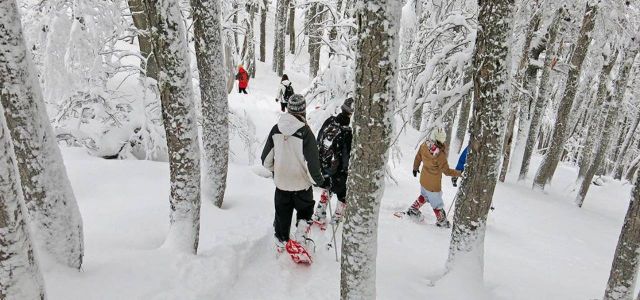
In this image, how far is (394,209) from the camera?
802 centimetres

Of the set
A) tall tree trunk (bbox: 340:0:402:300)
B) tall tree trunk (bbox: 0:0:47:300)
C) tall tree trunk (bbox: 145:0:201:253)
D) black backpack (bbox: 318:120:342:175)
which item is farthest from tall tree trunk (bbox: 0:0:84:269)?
black backpack (bbox: 318:120:342:175)

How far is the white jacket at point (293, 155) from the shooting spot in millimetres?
4793

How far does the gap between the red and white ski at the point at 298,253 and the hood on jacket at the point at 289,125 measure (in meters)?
1.50

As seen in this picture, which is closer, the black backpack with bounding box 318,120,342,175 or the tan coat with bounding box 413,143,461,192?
the black backpack with bounding box 318,120,342,175

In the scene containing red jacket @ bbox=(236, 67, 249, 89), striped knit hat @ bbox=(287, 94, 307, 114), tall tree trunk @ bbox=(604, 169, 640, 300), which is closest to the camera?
tall tree trunk @ bbox=(604, 169, 640, 300)

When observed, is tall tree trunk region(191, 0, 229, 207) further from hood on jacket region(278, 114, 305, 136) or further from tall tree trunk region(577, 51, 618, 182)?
tall tree trunk region(577, 51, 618, 182)

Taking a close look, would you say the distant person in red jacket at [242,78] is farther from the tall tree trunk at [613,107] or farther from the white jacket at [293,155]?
the white jacket at [293,155]

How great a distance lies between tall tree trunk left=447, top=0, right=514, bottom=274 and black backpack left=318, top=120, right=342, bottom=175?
6.25 feet

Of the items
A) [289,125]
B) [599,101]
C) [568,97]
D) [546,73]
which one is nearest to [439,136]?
[289,125]

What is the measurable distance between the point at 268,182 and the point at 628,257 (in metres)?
5.51

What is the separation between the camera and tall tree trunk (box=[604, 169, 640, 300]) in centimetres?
372

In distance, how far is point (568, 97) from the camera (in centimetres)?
1121

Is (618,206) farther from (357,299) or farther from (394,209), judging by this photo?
(357,299)

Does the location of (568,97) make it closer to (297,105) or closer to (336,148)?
(336,148)
